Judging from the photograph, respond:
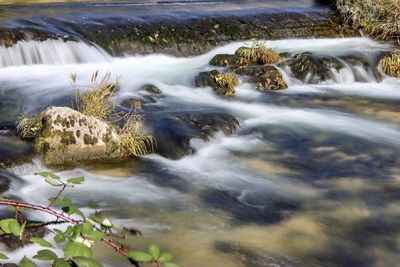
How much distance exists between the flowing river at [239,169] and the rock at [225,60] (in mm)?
273

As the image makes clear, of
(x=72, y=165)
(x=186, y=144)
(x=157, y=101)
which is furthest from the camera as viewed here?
(x=157, y=101)

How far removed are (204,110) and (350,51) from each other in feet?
21.4

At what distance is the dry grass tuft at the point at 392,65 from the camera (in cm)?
1353

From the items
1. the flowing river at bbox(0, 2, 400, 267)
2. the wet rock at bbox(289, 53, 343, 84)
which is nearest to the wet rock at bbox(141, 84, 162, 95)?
the flowing river at bbox(0, 2, 400, 267)

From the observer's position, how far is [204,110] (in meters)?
9.48

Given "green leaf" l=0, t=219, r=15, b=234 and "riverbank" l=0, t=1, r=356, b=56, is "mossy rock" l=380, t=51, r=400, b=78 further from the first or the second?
"green leaf" l=0, t=219, r=15, b=234

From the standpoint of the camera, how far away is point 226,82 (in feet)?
37.7

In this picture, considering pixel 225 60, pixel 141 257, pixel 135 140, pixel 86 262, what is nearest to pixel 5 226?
pixel 86 262

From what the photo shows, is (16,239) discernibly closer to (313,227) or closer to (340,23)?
(313,227)

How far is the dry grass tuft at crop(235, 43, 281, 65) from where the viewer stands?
12.8 metres

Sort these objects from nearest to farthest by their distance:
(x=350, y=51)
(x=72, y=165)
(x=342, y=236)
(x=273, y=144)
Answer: (x=342, y=236) → (x=72, y=165) → (x=273, y=144) → (x=350, y=51)

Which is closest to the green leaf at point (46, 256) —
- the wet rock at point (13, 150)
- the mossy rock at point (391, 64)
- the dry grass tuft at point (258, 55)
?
the wet rock at point (13, 150)

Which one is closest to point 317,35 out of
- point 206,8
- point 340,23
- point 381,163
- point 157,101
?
point 340,23

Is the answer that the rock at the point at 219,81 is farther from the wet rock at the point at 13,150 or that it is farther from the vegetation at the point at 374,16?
the vegetation at the point at 374,16
